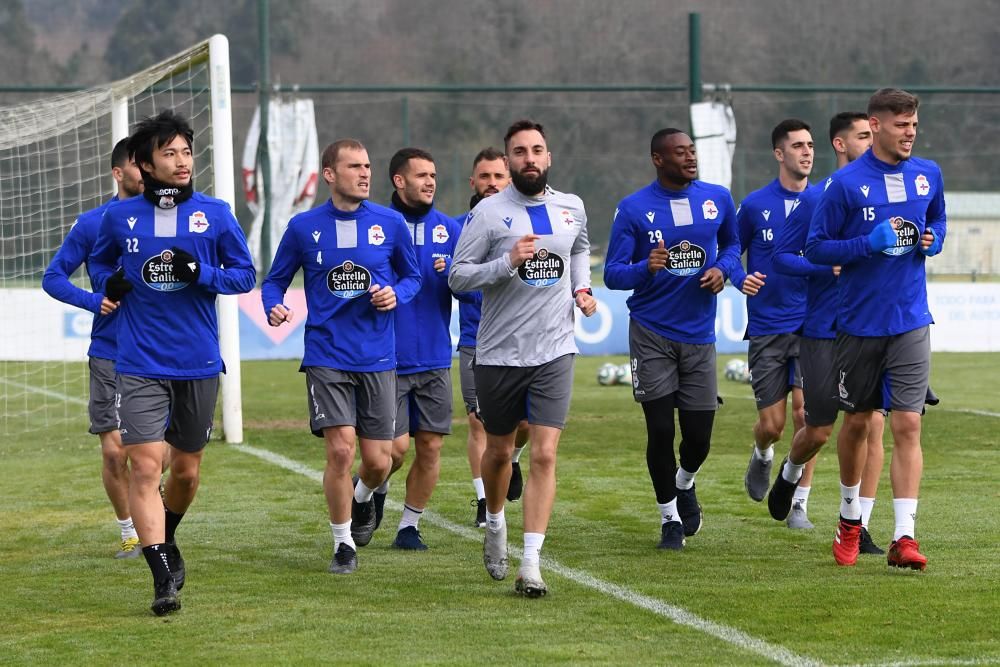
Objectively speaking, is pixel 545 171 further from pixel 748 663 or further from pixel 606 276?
pixel 748 663

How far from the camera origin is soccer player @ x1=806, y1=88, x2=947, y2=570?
737 centimetres

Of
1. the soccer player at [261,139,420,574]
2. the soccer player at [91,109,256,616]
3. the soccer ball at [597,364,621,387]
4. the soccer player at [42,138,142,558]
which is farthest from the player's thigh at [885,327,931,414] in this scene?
the soccer ball at [597,364,621,387]

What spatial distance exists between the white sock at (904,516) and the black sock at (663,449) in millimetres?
1402

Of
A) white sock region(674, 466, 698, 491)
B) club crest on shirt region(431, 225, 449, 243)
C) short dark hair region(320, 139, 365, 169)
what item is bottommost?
white sock region(674, 466, 698, 491)

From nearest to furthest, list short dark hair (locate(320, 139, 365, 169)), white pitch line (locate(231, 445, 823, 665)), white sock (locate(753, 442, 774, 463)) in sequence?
white pitch line (locate(231, 445, 823, 665))
short dark hair (locate(320, 139, 365, 169))
white sock (locate(753, 442, 774, 463))

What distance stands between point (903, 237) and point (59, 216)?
1299 cm

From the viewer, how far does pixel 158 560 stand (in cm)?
679

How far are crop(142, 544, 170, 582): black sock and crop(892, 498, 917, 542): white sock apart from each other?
10.8 feet

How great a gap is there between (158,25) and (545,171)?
155ft

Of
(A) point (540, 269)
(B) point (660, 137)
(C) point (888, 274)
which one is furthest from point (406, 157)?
(C) point (888, 274)

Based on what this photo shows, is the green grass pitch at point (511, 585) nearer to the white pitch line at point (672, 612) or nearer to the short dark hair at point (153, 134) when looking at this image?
the white pitch line at point (672, 612)

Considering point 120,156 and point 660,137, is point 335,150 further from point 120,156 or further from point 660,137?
point 660,137

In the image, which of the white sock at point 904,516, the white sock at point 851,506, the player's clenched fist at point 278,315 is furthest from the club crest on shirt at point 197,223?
the white sock at point 904,516

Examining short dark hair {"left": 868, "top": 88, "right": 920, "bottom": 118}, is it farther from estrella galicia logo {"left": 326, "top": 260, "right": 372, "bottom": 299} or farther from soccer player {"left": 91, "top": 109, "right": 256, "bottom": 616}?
soccer player {"left": 91, "top": 109, "right": 256, "bottom": 616}
